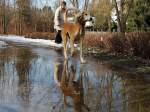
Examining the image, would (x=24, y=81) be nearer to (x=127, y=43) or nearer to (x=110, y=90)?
(x=110, y=90)

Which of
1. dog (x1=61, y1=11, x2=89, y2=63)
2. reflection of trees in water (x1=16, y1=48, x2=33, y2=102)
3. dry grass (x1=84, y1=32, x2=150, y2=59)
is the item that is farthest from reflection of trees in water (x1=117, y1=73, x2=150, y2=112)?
dry grass (x1=84, y1=32, x2=150, y2=59)

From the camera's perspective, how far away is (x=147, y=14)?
92.6 feet

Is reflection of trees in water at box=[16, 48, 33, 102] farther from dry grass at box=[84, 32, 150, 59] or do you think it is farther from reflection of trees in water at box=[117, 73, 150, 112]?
dry grass at box=[84, 32, 150, 59]

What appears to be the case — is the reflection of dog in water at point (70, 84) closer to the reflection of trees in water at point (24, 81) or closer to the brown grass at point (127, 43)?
the reflection of trees in water at point (24, 81)

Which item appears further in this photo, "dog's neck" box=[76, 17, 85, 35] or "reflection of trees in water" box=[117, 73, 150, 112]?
"dog's neck" box=[76, 17, 85, 35]

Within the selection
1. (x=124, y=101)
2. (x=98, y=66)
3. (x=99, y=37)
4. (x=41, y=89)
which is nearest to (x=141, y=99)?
(x=124, y=101)

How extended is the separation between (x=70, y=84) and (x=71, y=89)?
0.65 meters

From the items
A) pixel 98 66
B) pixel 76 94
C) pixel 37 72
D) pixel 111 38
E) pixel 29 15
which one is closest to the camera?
pixel 76 94

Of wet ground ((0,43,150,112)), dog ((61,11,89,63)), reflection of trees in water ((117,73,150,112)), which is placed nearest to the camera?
wet ground ((0,43,150,112))

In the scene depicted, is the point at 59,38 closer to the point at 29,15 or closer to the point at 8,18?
the point at 29,15

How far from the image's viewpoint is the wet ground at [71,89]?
21.6ft

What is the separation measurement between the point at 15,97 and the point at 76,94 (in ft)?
3.96

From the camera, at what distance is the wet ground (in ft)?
21.6

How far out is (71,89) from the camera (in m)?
8.20
